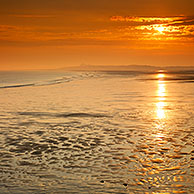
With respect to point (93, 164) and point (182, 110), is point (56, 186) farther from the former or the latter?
point (182, 110)

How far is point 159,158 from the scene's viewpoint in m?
8.51

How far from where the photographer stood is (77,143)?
10227mm

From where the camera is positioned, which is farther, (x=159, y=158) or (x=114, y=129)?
(x=114, y=129)

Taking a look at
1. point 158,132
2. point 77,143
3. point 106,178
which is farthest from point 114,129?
point 106,178

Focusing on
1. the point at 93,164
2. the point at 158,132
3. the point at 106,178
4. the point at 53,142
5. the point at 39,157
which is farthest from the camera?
the point at 158,132

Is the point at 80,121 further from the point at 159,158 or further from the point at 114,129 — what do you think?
the point at 159,158

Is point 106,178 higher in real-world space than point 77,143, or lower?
lower

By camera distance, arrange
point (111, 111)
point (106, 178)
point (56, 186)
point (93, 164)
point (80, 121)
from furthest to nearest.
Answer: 1. point (111, 111)
2. point (80, 121)
3. point (93, 164)
4. point (106, 178)
5. point (56, 186)

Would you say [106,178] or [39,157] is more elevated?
[39,157]

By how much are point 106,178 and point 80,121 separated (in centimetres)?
713

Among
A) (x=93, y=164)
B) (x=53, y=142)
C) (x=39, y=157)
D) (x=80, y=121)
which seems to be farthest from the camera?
(x=80, y=121)

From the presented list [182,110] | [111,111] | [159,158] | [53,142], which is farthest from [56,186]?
[182,110]

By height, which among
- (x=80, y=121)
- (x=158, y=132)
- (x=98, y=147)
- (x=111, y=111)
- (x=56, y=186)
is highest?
(x=111, y=111)

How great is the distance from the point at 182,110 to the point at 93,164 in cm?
999
